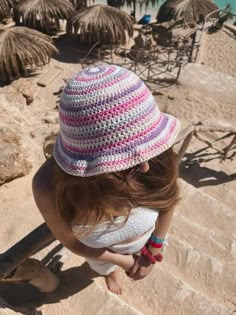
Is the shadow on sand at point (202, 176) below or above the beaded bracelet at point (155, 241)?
below

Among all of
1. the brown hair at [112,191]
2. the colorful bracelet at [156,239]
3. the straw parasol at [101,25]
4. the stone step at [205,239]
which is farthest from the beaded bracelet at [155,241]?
the straw parasol at [101,25]

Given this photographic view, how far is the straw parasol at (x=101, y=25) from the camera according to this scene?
30.3 feet

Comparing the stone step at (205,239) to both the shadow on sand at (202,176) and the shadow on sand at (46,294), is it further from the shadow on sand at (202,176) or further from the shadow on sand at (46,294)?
the shadow on sand at (202,176)

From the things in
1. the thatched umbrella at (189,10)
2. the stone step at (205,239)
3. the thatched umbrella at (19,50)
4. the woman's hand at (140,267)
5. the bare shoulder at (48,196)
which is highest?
the bare shoulder at (48,196)

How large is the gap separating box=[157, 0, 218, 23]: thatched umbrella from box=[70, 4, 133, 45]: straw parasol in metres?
2.89

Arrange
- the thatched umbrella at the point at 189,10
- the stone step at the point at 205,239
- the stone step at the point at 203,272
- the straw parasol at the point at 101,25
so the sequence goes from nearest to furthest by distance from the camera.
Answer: the stone step at the point at 203,272 → the stone step at the point at 205,239 → the straw parasol at the point at 101,25 → the thatched umbrella at the point at 189,10

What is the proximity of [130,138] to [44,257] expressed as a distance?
1660 mm

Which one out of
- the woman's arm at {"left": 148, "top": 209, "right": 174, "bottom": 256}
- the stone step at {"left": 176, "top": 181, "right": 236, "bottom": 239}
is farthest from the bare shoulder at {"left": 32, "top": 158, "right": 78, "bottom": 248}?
the stone step at {"left": 176, "top": 181, "right": 236, "bottom": 239}

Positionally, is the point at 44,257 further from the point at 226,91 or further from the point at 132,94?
the point at 226,91

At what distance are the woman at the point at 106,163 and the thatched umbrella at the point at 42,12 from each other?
9564mm

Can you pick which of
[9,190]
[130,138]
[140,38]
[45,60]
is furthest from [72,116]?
[140,38]

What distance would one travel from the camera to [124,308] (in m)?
2.04

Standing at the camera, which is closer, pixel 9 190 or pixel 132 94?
pixel 132 94

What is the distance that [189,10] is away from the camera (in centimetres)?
1152
